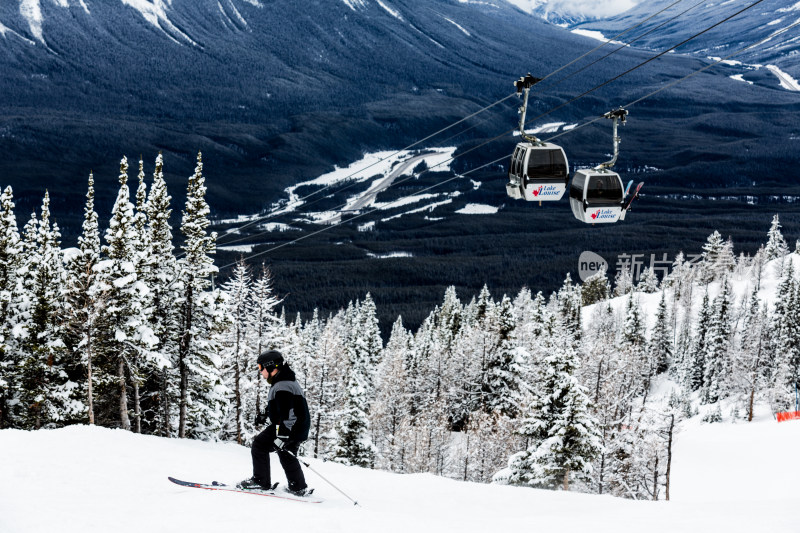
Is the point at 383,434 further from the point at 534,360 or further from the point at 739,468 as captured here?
the point at 739,468

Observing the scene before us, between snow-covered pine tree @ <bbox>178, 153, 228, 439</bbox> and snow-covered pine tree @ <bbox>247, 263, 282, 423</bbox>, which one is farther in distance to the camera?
snow-covered pine tree @ <bbox>247, 263, 282, 423</bbox>

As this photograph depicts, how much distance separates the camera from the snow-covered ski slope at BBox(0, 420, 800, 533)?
10477 millimetres

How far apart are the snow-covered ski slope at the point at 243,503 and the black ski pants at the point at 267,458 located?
0.56m

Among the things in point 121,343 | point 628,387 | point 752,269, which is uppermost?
point 752,269

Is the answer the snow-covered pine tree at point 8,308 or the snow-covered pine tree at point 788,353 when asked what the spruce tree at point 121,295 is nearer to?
the snow-covered pine tree at point 8,308

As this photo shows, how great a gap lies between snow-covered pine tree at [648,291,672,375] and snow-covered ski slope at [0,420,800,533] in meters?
75.9

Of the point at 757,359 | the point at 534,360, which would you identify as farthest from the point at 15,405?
the point at 757,359

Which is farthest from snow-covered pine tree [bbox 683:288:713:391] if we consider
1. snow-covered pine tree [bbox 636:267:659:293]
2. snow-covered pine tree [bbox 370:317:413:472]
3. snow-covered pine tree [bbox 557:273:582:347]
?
snow-covered pine tree [bbox 636:267:659:293]

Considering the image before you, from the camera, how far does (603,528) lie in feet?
37.8

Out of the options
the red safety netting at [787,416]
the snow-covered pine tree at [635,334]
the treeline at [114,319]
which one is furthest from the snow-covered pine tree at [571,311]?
the treeline at [114,319]

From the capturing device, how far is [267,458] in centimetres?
1256

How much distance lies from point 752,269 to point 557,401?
11050 centimetres

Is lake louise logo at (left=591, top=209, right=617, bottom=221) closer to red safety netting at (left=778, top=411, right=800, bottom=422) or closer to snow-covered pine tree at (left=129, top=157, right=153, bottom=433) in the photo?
snow-covered pine tree at (left=129, top=157, right=153, bottom=433)

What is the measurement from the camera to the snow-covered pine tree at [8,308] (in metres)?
29.5
